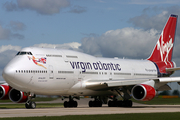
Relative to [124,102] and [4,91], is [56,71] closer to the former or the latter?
[4,91]

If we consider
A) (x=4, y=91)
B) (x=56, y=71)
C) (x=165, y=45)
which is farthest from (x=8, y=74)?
(x=165, y=45)

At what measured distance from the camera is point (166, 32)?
42.5m

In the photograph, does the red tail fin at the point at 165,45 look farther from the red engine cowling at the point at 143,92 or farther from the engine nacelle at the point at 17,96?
the engine nacelle at the point at 17,96

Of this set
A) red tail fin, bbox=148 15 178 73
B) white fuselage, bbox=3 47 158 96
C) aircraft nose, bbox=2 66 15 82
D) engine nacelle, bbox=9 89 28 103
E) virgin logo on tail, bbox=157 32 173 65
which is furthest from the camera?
virgin logo on tail, bbox=157 32 173 65

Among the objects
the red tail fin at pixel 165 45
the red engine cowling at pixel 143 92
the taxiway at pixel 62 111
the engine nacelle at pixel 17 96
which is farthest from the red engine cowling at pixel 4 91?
the red tail fin at pixel 165 45

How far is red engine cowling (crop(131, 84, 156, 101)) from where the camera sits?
→ 94.7 ft

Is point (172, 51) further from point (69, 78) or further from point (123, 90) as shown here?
point (69, 78)

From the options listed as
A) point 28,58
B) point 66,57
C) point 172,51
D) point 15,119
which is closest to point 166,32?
point 172,51

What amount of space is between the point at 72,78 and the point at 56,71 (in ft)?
6.80

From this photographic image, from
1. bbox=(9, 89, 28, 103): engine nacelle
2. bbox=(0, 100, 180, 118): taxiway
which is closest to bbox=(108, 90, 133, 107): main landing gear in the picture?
bbox=(0, 100, 180, 118): taxiway

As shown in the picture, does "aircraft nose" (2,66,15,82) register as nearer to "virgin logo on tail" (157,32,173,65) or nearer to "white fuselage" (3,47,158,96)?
"white fuselage" (3,47,158,96)

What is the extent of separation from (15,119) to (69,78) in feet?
43.2

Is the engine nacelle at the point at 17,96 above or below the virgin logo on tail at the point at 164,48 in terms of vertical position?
below

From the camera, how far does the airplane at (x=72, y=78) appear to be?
88.5 ft
